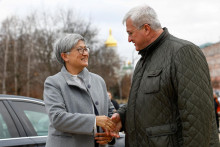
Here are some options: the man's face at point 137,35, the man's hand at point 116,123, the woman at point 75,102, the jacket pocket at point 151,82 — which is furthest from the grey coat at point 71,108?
the man's face at point 137,35

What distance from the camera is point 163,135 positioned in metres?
2.06

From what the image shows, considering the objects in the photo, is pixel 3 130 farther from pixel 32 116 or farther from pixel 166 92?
pixel 166 92

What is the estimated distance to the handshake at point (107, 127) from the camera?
8.00 ft

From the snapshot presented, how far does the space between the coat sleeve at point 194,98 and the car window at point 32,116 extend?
6.43 ft

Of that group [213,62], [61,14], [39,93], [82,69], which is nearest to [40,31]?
[61,14]

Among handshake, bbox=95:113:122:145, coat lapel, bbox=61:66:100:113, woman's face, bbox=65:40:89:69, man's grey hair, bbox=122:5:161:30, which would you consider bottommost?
handshake, bbox=95:113:122:145

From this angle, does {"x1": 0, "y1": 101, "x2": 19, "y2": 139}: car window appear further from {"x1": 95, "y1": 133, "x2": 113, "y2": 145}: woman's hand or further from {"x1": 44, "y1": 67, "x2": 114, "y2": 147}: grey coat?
{"x1": 95, "y1": 133, "x2": 113, "y2": 145}: woman's hand

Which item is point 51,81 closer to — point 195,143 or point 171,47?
point 171,47

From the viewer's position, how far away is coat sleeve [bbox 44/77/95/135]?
7.60 feet

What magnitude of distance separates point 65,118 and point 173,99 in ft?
2.82

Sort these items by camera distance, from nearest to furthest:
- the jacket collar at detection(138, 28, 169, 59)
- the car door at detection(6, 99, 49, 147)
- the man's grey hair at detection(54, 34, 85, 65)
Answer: the jacket collar at detection(138, 28, 169, 59)
the man's grey hair at detection(54, 34, 85, 65)
the car door at detection(6, 99, 49, 147)

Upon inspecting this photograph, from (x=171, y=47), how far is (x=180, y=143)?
2.28 ft

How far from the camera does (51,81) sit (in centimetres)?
253

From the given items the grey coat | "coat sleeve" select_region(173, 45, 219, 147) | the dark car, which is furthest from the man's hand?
the dark car
